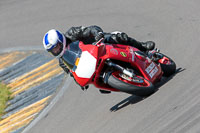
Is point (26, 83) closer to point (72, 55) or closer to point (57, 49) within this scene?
point (57, 49)

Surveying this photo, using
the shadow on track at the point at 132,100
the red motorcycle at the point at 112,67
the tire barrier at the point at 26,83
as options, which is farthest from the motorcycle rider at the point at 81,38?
the tire barrier at the point at 26,83

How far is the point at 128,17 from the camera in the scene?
40.4 ft

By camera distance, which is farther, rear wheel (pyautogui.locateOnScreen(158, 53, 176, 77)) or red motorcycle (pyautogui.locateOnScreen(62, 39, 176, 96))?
rear wheel (pyautogui.locateOnScreen(158, 53, 176, 77))

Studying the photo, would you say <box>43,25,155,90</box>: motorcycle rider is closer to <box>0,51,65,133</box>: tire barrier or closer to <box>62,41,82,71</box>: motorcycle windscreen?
<box>62,41,82,71</box>: motorcycle windscreen

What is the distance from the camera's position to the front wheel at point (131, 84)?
7008 mm

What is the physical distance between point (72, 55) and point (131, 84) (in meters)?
1.23

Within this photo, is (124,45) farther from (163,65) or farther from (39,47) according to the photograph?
(39,47)

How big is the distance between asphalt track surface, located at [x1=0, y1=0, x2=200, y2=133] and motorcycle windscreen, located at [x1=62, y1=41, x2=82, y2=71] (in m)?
1.19

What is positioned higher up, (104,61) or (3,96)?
(104,61)

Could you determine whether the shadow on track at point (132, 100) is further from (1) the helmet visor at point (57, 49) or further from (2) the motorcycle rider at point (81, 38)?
(1) the helmet visor at point (57, 49)

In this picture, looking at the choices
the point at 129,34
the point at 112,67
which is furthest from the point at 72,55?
the point at 129,34

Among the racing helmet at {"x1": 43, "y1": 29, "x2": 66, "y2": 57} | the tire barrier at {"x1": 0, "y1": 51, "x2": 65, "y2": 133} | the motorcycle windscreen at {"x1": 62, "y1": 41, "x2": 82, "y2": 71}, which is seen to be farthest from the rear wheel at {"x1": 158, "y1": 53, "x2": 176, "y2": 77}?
the tire barrier at {"x1": 0, "y1": 51, "x2": 65, "y2": 133}

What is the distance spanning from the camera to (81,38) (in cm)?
795

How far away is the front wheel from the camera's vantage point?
23.0 feet
